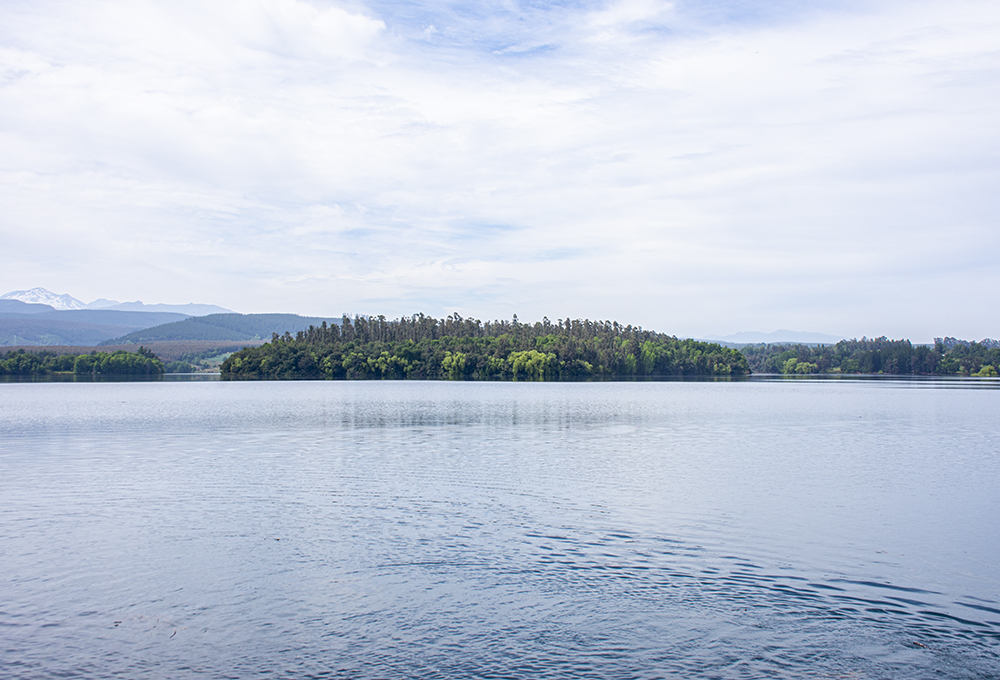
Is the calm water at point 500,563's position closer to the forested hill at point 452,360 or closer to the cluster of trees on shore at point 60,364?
the forested hill at point 452,360

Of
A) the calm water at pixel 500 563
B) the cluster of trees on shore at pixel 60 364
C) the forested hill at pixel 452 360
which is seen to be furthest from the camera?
the cluster of trees on shore at pixel 60 364

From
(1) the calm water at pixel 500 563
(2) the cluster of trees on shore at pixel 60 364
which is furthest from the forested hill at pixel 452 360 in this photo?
(1) the calm water at pixel 500 563

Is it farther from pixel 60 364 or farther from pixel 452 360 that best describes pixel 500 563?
pixel 60 364

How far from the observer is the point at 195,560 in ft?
55.2

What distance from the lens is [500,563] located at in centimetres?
1638

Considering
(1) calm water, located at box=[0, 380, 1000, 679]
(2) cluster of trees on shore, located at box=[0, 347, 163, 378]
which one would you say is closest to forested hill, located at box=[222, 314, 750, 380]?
(2) cluster of trees on shore, located at box=[0, 347, 163, 378]

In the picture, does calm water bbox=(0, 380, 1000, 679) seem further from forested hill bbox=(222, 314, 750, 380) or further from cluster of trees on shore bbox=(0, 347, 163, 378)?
cluster of trees on shore bbox=(0, 347, 163, 378)

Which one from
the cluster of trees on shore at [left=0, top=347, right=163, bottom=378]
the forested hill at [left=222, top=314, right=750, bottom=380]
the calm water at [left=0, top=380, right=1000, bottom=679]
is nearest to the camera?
the calm water at [left=0, top=380, right=1000, bottom=679]

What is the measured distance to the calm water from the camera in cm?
1157

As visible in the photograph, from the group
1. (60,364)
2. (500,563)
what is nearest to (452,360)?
(60,364)

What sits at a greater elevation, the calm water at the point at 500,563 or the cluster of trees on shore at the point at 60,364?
the cluster of trees on shore at the point at 60,364

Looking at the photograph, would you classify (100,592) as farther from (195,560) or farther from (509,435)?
(509,435)

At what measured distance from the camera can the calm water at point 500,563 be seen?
11.6 meters

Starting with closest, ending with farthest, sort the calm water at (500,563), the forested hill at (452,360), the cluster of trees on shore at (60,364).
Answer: the calm water at (500,563), the forested hill at (452,360), the cluster of trees on shore at (60,364)
